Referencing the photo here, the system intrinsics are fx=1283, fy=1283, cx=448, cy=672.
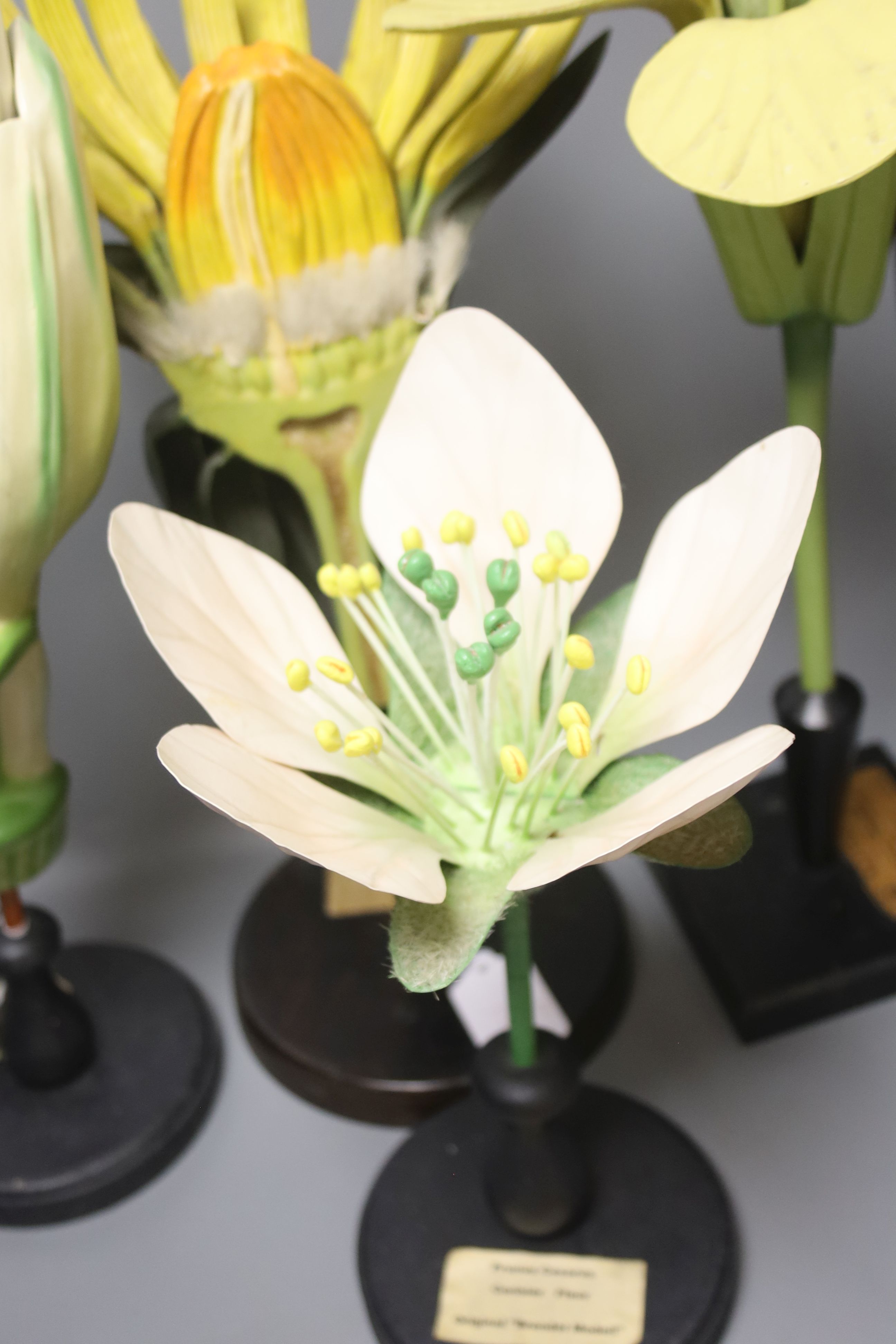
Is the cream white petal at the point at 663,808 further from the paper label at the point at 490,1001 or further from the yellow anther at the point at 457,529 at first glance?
the paper label at the point at 490,1001

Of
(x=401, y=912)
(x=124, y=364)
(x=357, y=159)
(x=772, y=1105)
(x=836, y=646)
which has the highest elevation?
(x=357, y=159)

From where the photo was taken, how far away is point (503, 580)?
0.52 meters

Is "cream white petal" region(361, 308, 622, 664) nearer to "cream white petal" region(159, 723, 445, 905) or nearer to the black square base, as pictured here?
"cream white petal" region(159, 723, 445, 905)

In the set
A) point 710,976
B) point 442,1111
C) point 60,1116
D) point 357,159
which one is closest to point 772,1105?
point 710,976

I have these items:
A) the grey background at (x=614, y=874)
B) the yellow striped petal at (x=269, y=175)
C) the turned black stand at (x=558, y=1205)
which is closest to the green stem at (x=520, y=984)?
the turned black stand at (x=558, y=1205)

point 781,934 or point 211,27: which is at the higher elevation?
point 211,27

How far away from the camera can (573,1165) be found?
27.0 inches

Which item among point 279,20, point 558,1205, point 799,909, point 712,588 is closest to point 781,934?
Answer: point 799,909

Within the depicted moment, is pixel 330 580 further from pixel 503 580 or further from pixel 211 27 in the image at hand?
pixel 211 27

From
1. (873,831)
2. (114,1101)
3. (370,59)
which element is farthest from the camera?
(873,831)

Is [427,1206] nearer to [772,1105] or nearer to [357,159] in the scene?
[772,1105]

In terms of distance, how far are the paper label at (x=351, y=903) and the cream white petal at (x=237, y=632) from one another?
33cm

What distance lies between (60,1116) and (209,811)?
10.2 inches

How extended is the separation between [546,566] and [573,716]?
0.23 feet
